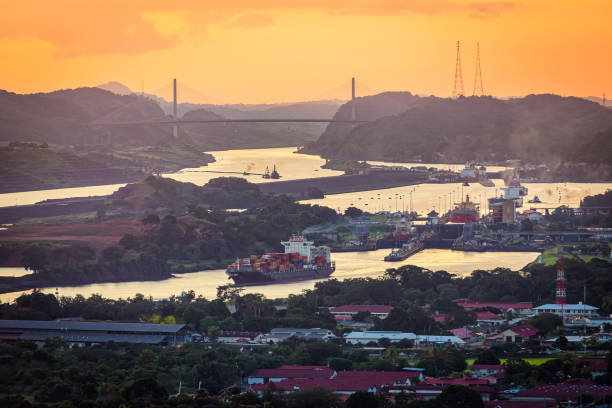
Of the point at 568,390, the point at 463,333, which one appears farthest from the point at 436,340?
the point at 568,390

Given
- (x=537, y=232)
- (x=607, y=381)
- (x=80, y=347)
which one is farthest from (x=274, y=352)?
(x=537, y=232)

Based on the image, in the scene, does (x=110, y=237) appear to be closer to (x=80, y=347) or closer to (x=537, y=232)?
(x=537, y=232)

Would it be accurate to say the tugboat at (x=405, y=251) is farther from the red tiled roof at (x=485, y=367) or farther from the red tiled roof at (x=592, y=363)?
the red tiled roof at (x=592, y=363)

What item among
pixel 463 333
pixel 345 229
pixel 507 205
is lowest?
pixel 463 333

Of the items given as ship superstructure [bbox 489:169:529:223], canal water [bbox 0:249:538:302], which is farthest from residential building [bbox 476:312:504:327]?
ship superstructure [bbox 489:169:529:223]

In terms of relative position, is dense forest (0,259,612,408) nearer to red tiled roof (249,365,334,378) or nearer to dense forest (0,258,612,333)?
dense forest (0,258,612,333)

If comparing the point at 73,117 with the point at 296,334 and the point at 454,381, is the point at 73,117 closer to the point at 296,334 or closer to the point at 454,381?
the point at 296,334

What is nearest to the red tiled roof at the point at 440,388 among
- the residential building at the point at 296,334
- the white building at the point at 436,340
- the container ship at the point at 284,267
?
the white building at the point at 436,340
